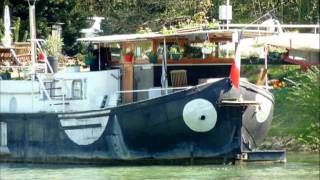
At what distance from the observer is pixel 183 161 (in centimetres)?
2188

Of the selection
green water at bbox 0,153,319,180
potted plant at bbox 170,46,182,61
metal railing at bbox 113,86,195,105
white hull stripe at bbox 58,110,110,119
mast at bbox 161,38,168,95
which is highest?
potted plant at bbox 170,46,182,61

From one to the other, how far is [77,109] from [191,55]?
3.31 meters

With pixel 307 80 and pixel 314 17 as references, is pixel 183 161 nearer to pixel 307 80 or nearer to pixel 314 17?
pixel 307 80

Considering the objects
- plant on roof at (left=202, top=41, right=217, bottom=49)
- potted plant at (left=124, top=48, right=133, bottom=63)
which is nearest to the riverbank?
plant on roof at (left=202, top=41, right=217, bottom=49)

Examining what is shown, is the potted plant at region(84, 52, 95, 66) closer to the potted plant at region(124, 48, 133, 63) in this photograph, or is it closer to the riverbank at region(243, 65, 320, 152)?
the potted plant at region(124, 48, 133, 63)

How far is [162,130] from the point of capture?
21562 mm

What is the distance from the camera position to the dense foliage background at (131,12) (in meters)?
35.6

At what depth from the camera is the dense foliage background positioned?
117 feet

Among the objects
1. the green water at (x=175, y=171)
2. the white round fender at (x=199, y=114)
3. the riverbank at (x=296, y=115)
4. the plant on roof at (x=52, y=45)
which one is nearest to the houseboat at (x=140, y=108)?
the white round fender at (x=199, y=114)

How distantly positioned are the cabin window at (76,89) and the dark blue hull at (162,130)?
0.84m

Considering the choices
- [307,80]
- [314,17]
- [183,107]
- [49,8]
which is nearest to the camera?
[183,107]

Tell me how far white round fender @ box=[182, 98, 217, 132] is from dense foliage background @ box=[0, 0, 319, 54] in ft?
44.2

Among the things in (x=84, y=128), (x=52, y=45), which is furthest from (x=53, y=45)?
(x=84, y=128)

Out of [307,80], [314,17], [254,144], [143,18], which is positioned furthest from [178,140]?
[143,18]
